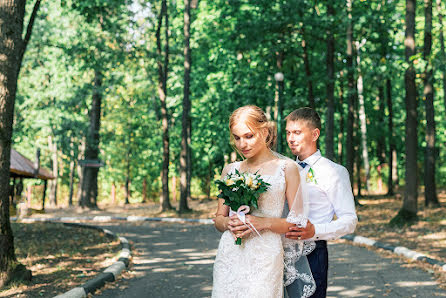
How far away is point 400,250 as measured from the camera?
12477mm

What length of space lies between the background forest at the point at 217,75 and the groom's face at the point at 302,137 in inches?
440

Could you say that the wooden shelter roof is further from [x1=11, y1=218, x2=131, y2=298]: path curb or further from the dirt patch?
[x1=11, y1=218, x2=131, y2=298]: path curb

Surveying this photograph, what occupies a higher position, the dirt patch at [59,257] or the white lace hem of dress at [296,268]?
the white lace hem of dress at [296,268]

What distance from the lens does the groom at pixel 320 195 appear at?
3.69m

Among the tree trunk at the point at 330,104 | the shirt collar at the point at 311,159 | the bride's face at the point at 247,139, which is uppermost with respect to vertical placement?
the tree trunk at the point at 330,104

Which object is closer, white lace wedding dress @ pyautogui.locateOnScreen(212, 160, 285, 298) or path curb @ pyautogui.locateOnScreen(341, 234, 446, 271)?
white lace wedding dress @ pyautogui.locateOnScreen(212, 160, 285, 298)

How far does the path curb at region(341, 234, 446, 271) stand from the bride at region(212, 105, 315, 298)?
24.2 ft

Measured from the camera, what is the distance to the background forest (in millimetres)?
20484

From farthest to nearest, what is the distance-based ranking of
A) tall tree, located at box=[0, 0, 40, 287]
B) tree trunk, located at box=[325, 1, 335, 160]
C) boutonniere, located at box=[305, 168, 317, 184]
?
1. tree trunk, located at box=[325, 1, 335, 160]
2. tall tree, located at box=[0, 0, 40, 287]
3. boutonniere, located at box=[305, 168, 317, 184]

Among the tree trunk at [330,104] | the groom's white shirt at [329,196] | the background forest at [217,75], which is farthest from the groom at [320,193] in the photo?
the tree trunk at [330,104]

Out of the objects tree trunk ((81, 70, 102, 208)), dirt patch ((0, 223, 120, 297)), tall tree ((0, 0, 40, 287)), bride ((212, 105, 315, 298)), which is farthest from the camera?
tree trunk ((81, 70, 102, 208))

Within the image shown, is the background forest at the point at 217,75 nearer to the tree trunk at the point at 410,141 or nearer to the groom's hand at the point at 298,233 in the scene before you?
the tree trunk at the point at 410,141

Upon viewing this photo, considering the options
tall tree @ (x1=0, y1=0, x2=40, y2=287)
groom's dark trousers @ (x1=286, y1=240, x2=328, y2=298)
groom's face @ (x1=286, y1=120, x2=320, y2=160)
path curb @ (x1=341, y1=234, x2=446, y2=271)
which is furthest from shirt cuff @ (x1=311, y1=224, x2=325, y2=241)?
path curb @ (x1=341, y1=234, x2=446, y2=271)

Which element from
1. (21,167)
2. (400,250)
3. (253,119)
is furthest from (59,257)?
(21,167)
